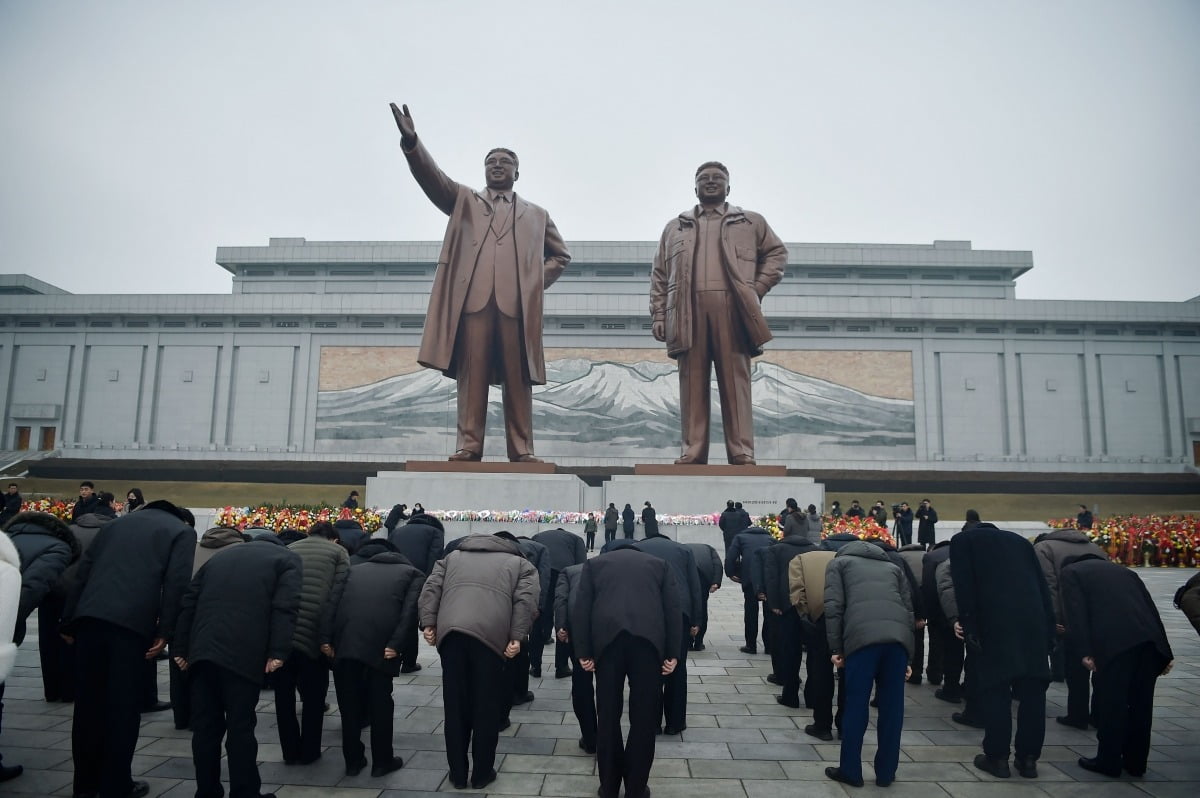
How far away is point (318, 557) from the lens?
475 cm

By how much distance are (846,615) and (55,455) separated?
38752 millimetres

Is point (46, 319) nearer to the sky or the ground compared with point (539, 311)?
nearer to the sky

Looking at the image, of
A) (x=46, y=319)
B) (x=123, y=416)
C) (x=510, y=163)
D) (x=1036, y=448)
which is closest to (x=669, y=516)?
(x=510, y=163)

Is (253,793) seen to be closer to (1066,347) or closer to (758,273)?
(758,273)

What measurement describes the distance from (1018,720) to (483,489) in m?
9.55

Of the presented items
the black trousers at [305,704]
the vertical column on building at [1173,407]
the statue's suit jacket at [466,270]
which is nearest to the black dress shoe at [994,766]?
the black trousers at [305,704]

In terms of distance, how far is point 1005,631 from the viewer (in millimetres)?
4629

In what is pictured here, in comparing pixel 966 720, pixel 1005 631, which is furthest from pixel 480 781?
pixel 966 720

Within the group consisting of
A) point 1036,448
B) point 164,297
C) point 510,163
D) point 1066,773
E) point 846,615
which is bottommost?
point 1066,773

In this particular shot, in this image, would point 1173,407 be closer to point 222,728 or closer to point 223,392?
point 222,728

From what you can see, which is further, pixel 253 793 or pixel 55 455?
pixel 55 455

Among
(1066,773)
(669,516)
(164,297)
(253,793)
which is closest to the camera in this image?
(253,793)

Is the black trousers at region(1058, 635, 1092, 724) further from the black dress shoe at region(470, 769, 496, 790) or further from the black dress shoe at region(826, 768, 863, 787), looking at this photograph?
the black dress shoe at region(470, 769, 496, 790)

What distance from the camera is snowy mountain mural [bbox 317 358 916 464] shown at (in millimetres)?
32500
